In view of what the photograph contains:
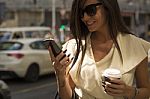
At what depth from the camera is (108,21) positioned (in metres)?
2.66

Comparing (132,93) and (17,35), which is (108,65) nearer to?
(132,93)

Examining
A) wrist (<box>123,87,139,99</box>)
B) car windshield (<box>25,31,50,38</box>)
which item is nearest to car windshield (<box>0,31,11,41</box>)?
car windshield (<box>25,31,50,38</box>)

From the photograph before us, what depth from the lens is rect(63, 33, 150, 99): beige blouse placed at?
2.54m

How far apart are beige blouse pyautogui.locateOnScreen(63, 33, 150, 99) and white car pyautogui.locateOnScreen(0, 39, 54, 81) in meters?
10.2

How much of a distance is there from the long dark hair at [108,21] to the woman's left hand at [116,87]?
33 centimetres

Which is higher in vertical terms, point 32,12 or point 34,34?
point 34,34

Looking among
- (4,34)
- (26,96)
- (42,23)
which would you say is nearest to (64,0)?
(42,23)

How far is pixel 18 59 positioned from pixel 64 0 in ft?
125

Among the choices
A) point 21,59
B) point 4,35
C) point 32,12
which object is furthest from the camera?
point 32,12

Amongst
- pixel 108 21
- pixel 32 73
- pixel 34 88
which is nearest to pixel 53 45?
pixel 108 21

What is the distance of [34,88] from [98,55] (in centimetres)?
956

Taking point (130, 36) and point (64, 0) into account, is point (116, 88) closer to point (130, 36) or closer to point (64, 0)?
point (130, 36)

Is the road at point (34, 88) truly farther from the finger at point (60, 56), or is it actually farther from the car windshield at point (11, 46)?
the finger at point (60, 56)

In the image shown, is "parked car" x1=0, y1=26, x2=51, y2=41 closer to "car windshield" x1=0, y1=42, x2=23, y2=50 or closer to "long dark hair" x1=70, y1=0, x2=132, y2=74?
"car windshield" x1=0, y1=42, x2=23, y2=50
